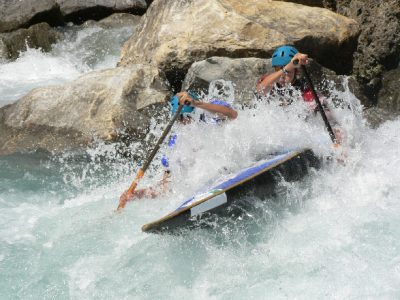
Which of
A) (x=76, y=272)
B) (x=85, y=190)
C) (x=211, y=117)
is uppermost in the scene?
(x=211, y=117)

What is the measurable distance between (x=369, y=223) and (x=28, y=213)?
356cm

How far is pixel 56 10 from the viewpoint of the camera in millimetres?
11938

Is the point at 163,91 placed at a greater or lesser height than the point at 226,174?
lesser

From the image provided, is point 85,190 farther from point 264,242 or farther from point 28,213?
point 264,242

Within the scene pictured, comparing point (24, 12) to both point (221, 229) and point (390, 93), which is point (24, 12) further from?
point (221, 229)

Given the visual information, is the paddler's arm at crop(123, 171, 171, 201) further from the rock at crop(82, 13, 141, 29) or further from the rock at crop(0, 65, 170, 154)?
the rock at crop(82, 13, 141, 29)

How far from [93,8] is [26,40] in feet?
6.23

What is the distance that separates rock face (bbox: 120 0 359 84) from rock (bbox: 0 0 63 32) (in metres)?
4.56

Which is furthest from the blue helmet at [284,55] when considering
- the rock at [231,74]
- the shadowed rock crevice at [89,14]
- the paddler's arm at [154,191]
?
the shadowed rock crevice at [89,14]

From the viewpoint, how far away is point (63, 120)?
7.36 metres

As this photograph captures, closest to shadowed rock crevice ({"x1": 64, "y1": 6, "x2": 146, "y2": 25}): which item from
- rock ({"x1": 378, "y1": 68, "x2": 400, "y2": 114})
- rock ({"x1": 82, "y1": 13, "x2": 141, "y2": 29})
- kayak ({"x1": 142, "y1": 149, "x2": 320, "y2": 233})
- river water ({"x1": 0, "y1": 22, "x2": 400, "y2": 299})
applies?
rock ({"x1": 82, "y1": 13, "x2": 141, "y2": 29})

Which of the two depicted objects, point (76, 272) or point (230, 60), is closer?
point (76, 272)

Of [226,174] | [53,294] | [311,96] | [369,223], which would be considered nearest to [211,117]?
[226,174]

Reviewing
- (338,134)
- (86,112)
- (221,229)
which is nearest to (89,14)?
(86,112)
